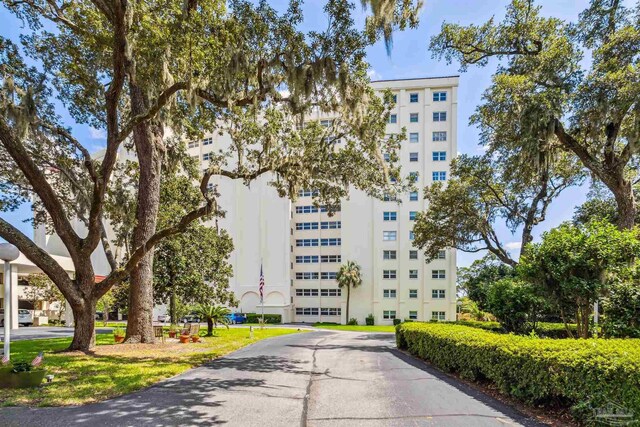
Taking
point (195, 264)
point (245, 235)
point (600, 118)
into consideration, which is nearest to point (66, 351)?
point (195, 264)

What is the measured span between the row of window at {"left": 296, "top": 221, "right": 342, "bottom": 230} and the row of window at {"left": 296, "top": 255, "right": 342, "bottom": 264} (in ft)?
12.1

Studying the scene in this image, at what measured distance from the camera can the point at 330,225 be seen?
4797 centimetres

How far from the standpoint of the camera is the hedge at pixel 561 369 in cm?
452

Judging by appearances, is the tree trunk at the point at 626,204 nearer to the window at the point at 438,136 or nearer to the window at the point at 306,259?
the window at the point at 438,136

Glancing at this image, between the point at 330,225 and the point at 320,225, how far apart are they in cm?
137

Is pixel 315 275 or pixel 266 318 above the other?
pixel 315 275

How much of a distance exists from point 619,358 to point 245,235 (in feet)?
148

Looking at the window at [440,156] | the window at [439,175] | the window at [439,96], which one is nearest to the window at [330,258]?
the window at [439,175]

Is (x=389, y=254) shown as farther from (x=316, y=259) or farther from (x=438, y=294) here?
(x=316, y=259)

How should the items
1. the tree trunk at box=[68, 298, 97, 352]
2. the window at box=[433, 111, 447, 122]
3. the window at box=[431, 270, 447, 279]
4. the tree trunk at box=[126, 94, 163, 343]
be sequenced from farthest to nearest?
the window at box=[433, 111, 447, 122] → the window at box=[431, 270, 447, 279] → the tree trunk at box=[126, 94, 163, 343] → the tree trunk at box=[68, 298, 97, 352]

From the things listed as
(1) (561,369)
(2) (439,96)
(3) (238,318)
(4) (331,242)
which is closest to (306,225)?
(4) (331,242)

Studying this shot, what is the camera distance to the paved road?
5184mm

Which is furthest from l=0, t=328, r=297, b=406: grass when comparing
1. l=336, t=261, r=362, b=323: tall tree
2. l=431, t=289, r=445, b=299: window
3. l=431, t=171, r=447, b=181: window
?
l=431, t=171, r=447, b=181: window

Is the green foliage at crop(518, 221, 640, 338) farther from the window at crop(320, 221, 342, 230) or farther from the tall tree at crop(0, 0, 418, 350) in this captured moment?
the window at crop(320, 221, 342, 230)
